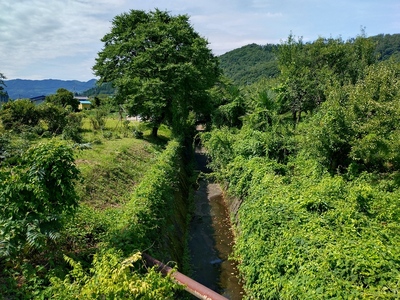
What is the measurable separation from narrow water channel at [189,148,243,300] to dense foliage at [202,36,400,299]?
84cm

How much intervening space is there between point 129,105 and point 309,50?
1990 centimetres

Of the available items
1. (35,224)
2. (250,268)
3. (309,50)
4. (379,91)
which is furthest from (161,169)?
(309,50)

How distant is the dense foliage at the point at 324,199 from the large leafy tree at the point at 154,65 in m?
6.69

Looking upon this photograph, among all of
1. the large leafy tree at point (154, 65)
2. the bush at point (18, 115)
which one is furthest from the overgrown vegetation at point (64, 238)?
the large leafy tree at point (154, 65)

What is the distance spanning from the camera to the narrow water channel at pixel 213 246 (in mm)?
10039

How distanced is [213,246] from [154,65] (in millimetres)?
16738

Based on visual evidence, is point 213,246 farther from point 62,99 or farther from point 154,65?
point 62,99

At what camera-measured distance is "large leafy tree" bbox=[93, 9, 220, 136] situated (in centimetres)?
2372

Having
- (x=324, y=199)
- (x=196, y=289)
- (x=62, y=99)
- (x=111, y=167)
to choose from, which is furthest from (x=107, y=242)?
(x=62, y=99)

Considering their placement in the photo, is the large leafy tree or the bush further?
the large leafy tree

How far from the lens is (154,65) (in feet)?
79.6

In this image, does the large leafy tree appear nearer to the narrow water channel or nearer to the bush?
the bush

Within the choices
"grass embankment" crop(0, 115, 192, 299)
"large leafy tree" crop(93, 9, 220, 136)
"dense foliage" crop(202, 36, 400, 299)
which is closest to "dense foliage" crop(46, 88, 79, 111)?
"large leafy tree" crop(93, 9, 220, 136)

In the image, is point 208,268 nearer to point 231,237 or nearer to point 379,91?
point 231,237
